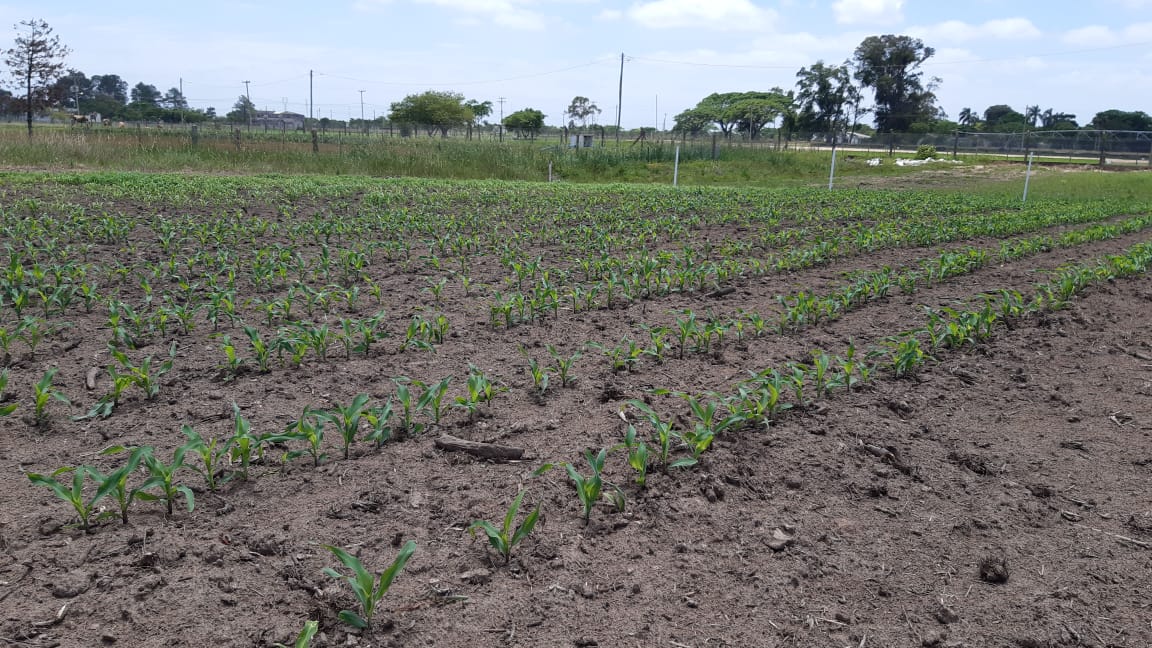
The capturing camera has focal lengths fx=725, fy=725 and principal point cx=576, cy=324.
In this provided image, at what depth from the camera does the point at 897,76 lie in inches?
2739

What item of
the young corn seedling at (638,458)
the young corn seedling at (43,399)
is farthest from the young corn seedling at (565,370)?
the young corn seedling at (43,399)

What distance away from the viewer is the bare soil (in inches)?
87.9

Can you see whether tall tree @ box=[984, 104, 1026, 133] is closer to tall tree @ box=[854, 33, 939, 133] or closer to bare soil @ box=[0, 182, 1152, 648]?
tall tree @ box=[854, 33, 939, 133]

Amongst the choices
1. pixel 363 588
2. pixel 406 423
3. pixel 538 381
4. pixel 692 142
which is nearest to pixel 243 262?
pixel 538 381

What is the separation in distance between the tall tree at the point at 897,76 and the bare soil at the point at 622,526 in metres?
73.5

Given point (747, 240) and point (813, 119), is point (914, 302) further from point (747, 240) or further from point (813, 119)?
point (813, 119)

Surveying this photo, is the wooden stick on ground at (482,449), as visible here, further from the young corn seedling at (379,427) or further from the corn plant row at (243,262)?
the corn plant row at (243,262)

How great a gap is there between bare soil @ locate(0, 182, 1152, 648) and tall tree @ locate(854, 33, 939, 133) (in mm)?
73452

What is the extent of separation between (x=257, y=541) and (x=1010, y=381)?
4.34 meters

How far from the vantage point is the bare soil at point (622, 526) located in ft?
7.32

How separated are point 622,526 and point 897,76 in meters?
77.5

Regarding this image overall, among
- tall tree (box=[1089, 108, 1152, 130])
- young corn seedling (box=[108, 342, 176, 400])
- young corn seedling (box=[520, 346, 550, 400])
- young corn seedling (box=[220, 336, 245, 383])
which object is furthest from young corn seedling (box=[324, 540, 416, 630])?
tall tree (box=[1089, 108, 1152, 130])

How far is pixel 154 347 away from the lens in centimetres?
475

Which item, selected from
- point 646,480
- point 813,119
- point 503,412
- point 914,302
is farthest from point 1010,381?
point 813,119
